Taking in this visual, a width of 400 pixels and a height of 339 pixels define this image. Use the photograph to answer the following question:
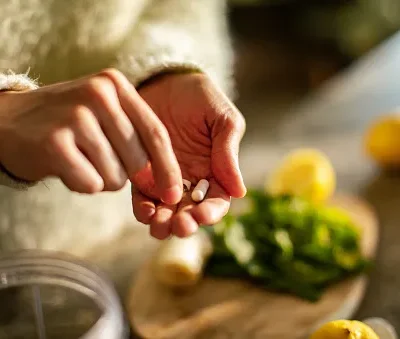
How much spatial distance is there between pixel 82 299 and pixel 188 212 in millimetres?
230

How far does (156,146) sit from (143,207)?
2.1 inches

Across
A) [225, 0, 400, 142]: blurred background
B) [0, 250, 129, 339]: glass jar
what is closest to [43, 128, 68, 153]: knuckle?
[0, 250, 129, 339]: glass jar

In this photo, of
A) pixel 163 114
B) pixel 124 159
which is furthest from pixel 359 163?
pixel 124 159

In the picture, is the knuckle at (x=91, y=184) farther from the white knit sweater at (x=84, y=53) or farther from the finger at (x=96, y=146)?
the white knit sweater at (x=84, y=53)

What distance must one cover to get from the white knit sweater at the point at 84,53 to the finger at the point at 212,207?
6.1 inches

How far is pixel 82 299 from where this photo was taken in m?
0.58

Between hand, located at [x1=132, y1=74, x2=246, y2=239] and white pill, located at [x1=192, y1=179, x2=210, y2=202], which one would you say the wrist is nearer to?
hand, located at [x1=132, y1=74, x2=246, y2=239]

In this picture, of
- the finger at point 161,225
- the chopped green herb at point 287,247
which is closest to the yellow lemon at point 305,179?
the chopped green herb at point 287,247

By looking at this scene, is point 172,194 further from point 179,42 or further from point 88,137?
point 179,42

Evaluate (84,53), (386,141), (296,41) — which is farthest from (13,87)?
(296,41)

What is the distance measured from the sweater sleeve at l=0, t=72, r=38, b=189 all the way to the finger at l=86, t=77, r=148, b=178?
82 millimetres

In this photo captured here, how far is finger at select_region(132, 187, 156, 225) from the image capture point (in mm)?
415

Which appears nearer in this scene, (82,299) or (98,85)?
(98,85)

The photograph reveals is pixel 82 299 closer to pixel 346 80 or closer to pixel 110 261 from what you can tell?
pixel 110 261
